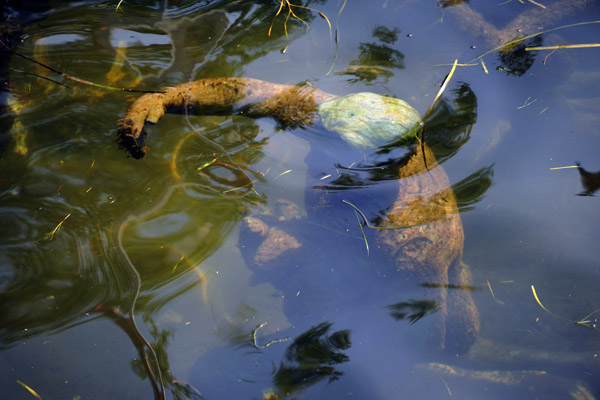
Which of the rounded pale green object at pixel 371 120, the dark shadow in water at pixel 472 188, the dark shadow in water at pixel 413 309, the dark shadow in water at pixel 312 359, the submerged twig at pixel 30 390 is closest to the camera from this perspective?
the submerged twig at pixel 30 390

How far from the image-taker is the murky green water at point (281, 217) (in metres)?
2.25

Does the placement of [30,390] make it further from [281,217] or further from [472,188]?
[472,188]

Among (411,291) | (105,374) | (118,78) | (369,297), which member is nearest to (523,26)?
(411,291)

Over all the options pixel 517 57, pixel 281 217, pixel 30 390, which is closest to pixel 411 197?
pixel 281 217

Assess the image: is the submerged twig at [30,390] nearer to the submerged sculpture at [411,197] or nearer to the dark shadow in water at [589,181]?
the submerged sculpture at [411,197]

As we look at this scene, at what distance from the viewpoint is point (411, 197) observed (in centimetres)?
257

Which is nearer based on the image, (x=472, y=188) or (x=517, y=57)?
(x=472, y=188)

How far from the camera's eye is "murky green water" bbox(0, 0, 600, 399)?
7.39ft

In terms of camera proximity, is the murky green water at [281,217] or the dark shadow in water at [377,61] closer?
the murky green water at [281,217]

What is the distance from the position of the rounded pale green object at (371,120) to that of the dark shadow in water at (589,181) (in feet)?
4.59

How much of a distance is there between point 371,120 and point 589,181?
1.85 metres

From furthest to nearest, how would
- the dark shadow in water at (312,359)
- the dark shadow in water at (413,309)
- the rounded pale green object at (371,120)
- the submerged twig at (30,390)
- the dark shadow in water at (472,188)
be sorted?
the dark shadow in water at (472,188) < the rounded pale green object at (371,120) < the dark shadow in water at (413,309) < the dark shadow in water at (312,359) < the submerged twig at (30,390)

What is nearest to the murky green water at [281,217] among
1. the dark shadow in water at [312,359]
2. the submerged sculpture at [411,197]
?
the dark shadow in water at [312,359]

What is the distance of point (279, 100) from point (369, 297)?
1815 millimetres
